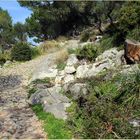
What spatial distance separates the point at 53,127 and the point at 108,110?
156 centimetres

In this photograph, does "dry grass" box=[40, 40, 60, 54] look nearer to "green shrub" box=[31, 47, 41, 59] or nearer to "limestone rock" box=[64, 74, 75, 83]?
"green shrub" box=[31, 47, 41, 59]

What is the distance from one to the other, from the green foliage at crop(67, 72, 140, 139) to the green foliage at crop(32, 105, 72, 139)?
0.20m

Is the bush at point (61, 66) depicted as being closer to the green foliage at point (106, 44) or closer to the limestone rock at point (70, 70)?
the limestone rock at point (70, 70)

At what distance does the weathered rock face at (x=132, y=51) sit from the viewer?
52.3ft

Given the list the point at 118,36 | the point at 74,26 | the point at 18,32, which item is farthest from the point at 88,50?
the point at 18,32

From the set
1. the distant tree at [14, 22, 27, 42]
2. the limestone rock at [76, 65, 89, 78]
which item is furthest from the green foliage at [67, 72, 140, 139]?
the distant tree at [14, 22, 27, 42]

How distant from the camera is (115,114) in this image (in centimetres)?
1122

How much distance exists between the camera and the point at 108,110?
37.6 feet

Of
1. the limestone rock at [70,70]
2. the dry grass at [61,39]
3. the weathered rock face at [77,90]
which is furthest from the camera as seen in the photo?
Answer: the dry grass at [61,39]

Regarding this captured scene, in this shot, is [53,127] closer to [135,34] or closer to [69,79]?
[69,79]

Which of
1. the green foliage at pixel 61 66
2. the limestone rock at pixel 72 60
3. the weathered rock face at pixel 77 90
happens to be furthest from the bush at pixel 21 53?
the weathered rock face at pixel 77 90

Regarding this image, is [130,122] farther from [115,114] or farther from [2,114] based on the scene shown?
[2,114]

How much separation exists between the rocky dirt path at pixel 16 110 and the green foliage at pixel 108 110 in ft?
3.71

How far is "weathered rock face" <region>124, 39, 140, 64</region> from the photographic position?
15.9 metres
